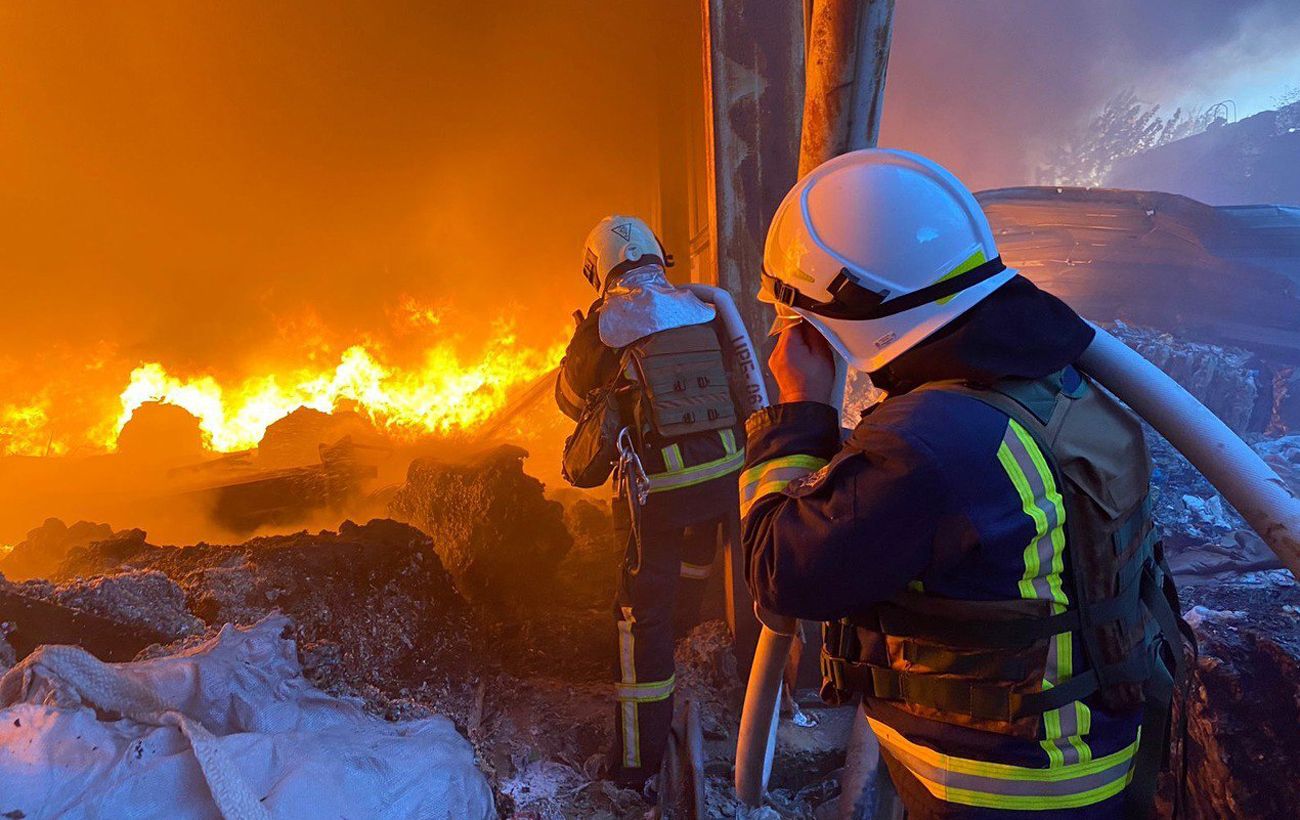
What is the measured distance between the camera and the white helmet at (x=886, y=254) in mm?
1336

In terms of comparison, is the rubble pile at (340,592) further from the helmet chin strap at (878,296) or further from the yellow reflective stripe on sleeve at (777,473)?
the helmet chin strap at (878,296)

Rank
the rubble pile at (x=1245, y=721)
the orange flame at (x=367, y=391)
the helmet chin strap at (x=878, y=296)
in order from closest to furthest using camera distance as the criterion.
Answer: the helmet chin strap at (x=878, y=296)
the rubble pile at (x=1245, y=721)
the orange flame at (x=367, y=391)

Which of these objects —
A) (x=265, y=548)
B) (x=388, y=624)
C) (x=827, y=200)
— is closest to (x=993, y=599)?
(x=827, y=200)

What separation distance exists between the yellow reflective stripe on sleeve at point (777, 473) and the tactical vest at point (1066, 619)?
0.29 m

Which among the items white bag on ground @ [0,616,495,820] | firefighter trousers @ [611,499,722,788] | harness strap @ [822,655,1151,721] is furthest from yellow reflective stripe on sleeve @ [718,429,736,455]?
harness strap @ [822,655,1151,721]

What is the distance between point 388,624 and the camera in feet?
10.6

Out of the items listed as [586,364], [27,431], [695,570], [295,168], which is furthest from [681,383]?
[27,431]

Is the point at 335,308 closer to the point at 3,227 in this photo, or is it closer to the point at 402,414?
the point at 402,414

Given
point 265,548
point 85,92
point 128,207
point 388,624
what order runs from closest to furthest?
1. point 388,624
2. point 265,548
3. point 85,92
4. point 128,207

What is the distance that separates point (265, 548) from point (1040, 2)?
69.3ft

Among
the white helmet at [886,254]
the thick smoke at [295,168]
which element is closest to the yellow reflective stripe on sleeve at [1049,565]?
the white helmet at [886,254]

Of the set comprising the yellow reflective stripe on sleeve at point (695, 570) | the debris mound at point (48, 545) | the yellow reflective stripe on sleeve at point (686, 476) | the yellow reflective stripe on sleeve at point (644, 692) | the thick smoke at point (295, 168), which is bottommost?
the yellow reflective stripe on sleeve at point (644, 692)

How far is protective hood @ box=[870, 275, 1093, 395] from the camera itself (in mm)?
1202

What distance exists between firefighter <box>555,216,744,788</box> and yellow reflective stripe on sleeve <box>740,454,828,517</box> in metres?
1.47
